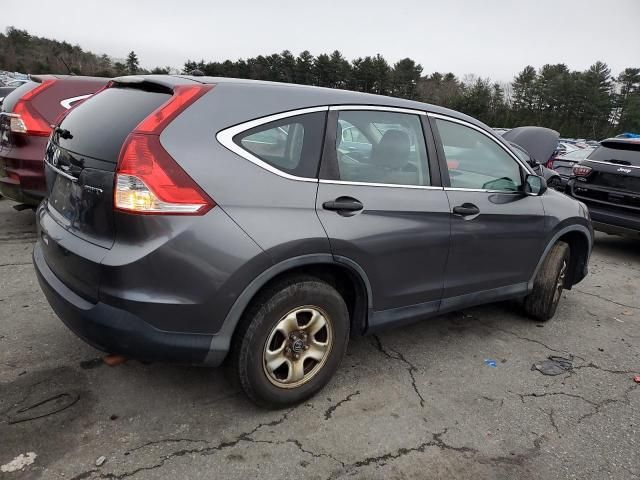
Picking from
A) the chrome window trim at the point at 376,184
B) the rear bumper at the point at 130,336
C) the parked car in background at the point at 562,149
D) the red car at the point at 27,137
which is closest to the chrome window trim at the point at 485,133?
the chrome window trim at the point at 376,184

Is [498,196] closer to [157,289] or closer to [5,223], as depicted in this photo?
[157,289]

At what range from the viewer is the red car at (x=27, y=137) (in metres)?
4.90

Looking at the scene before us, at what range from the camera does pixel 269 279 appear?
2.38 meters

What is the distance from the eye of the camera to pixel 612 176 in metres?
6.78

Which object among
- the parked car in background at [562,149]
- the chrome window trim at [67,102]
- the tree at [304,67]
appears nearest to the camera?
A: the chrome window trim at [67,102]

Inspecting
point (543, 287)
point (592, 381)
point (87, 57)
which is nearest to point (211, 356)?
point (592, 381)

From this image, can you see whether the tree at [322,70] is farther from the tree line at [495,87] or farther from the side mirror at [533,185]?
the side mirror at [533,185]

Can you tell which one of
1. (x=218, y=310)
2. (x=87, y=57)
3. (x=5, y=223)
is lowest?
(x=5, y=223)

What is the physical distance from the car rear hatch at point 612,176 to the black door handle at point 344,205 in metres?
5.42

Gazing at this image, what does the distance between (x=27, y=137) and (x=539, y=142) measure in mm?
6511

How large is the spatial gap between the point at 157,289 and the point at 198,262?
22 cm

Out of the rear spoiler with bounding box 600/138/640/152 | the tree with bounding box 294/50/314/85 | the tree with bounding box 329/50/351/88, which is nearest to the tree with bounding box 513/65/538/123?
the tree with bounding box 329/50/351/88

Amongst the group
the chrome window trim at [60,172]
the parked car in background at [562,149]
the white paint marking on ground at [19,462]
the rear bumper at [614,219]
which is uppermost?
the parked car in background at [562,149]

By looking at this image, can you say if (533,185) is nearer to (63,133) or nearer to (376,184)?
(376,184)
